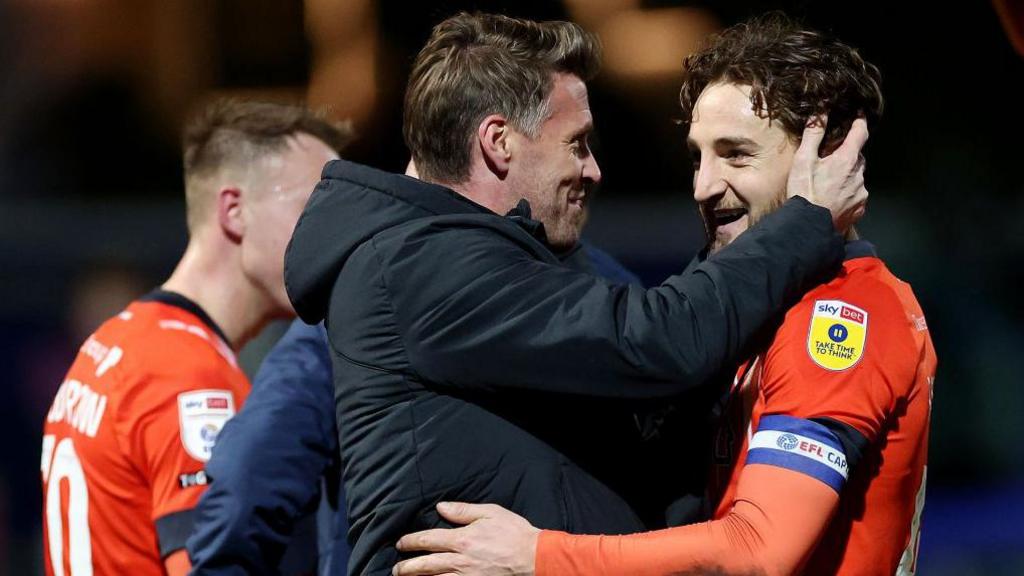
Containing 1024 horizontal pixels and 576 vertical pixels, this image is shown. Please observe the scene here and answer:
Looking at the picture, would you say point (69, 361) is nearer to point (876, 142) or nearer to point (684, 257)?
point (684, 257)

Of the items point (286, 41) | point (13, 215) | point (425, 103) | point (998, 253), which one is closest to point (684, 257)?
point (998, 253)

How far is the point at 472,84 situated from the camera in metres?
2.52

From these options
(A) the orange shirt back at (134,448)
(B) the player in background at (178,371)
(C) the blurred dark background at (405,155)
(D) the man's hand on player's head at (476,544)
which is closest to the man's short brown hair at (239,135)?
(B) the player in background at (178,371)

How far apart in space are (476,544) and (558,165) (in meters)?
0.78

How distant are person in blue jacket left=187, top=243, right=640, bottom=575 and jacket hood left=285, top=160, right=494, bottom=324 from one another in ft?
2.18

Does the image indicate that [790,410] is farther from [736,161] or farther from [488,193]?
[488,193]

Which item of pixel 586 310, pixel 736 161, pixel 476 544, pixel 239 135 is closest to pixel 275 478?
pixel 476 544

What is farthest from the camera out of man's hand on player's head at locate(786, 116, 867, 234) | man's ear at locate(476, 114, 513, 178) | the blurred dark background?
the blurred dark background

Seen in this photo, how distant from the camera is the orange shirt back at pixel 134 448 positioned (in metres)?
3.31

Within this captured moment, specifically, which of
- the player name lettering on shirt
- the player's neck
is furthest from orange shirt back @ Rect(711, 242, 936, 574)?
the player's neck

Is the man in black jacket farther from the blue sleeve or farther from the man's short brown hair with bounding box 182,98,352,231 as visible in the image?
the man's short brown hair with bounding box 182,98,352,231

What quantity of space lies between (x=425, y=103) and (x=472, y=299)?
53 centimetres

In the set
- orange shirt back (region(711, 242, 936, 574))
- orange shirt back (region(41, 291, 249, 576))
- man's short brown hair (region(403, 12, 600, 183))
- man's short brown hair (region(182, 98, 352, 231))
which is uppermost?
man's short brown hair (region(403, 12, 600, 183))

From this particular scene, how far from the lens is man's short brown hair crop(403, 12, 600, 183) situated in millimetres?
2518
